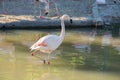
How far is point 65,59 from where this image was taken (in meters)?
9.02

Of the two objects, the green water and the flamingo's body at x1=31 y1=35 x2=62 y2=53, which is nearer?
the green water

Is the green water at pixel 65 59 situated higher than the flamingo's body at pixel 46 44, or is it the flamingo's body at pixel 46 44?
the flamingo's body at pixel 46 44

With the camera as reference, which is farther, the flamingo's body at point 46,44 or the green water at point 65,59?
the flamingo's body at point 46,44

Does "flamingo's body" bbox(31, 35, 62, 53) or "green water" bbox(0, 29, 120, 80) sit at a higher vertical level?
"flamingo's body" bbox(31, 35, 62, 53)

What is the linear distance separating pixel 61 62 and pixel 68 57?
45 cm

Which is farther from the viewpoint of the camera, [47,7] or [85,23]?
[47,7]

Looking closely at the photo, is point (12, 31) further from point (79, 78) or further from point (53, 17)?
point (79, 78)

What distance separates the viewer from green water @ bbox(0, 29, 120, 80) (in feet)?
25.9

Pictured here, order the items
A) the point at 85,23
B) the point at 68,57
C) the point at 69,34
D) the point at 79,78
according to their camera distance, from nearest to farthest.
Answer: the point at 79,78 < the point at 68,57 < the point at 69,34 < the point at 85,23

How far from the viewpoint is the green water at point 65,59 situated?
311 inches

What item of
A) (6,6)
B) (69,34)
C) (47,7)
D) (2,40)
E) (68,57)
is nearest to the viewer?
(68,57)

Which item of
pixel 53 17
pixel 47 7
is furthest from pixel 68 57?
pixel 47 7

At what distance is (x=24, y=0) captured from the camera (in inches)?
631

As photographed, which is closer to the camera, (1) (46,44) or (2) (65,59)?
(1) (46,44)
